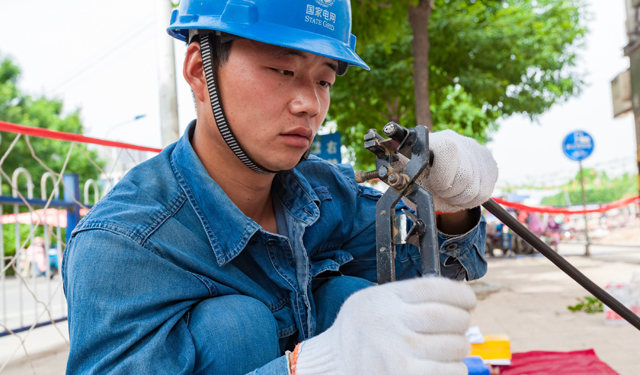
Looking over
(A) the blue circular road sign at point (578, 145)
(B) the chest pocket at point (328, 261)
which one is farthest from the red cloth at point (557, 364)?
(A) the blue circular road sign at point (578, 145)

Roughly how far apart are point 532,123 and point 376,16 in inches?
247

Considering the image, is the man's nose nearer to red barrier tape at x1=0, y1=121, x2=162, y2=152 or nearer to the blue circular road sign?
red barrier tape at x1=0, y1=121, x2=162, y2=152

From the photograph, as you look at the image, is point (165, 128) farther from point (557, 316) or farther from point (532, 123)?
point (532, 123)

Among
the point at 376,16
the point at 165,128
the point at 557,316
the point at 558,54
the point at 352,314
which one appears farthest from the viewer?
the point at 558,54

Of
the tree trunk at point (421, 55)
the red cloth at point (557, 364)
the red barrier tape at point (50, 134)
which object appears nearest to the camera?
the red barrier tape at point (50, 134)

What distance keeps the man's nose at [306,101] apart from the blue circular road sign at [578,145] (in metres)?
10.2

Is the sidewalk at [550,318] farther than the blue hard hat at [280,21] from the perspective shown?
Yes

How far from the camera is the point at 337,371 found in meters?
0.99

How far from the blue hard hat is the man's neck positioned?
1.26ft

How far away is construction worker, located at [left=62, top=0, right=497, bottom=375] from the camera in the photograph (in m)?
0.97

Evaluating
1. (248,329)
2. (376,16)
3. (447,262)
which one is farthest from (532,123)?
(248,329)

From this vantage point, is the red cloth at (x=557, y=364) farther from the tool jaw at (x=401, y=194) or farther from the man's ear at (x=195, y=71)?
the man's ear at (x=195, y=71)

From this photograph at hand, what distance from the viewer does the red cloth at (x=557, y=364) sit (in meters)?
3.15

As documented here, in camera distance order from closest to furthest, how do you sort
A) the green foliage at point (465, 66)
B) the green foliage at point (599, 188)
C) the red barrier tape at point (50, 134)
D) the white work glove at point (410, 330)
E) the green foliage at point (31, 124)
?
1. the white work glove at point (410, 330)
2. the red barrier tape at point (50, 134)
3. the green foliage at point (465, 66)
4. the green foliage at point (599, 188)
5. the green foliage at point (31, 124)
